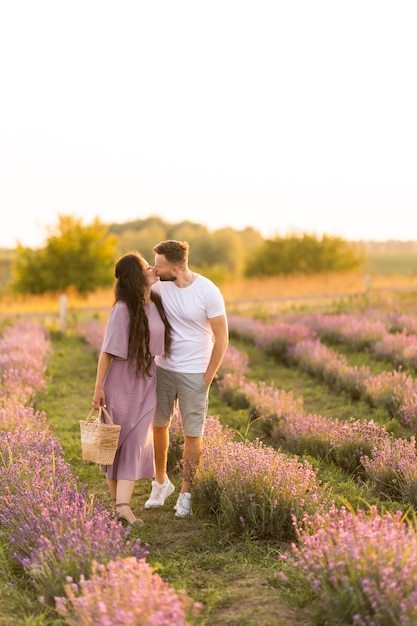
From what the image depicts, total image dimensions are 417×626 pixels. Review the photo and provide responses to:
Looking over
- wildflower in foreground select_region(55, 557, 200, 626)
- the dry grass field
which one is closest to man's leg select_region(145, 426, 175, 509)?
wildflower in foreground select_region(55, 557, 200, 626)

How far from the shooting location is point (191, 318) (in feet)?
16.6

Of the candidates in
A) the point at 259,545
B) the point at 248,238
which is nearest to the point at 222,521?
the point at 259,545

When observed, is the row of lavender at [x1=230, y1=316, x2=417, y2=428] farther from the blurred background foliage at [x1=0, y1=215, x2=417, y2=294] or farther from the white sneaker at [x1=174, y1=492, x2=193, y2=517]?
the blurred background foliage at [x1=0, y1=215, x2=417, y2=294]

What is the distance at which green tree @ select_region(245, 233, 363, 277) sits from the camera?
36938 millimetres

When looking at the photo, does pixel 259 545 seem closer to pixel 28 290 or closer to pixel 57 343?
pixel 57 343

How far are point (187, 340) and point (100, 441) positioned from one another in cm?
93

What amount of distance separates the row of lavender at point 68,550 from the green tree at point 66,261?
1354 inches

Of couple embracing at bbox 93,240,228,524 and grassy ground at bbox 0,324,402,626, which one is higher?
couple embracing at bbox 93,240,228,524

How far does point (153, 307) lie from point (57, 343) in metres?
11.1

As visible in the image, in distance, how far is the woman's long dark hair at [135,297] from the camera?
491 centimetres

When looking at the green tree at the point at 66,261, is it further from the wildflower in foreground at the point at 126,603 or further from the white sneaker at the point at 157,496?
the wildflower in foreground at the point at 126,603

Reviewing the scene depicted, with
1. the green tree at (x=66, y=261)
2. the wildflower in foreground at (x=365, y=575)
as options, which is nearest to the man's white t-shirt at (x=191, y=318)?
the wildflower in foreground at (x=365, y=575)

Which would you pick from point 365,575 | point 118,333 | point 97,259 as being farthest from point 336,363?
point 97,259

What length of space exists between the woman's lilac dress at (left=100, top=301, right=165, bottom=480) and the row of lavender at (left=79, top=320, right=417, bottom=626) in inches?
20.0
